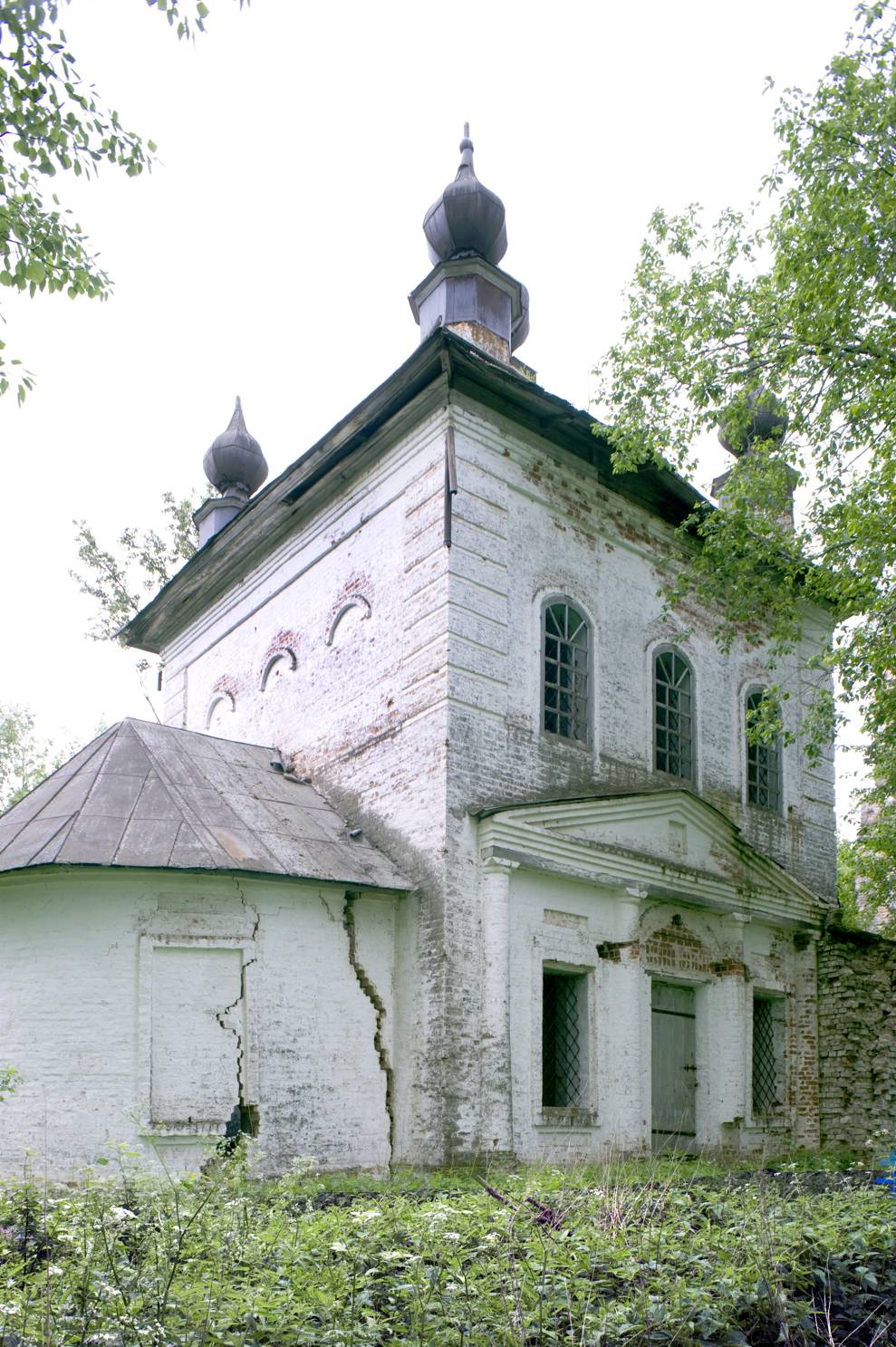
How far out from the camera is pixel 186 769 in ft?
36.5

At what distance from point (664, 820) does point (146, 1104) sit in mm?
5584

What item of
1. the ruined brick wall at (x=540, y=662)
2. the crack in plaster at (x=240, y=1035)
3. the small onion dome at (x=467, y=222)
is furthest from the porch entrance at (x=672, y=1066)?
the small onion dome at (x=467, y=222)

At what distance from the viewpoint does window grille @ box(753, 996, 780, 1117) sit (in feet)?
41.7

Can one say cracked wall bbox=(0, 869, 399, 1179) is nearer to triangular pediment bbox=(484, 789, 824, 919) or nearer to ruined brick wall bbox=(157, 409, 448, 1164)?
ruined brick wall bbox=(157, 409, 448, 1164)

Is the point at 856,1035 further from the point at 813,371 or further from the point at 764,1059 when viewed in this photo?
the point at 813,371

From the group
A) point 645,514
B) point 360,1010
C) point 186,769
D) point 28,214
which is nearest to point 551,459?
point 645,514

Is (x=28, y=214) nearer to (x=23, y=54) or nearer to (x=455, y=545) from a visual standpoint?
(x=23, y=54)

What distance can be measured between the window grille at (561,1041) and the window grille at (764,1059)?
9.23 ft

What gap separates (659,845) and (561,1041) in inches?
83.8

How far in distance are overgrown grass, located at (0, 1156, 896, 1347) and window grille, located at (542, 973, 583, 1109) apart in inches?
205

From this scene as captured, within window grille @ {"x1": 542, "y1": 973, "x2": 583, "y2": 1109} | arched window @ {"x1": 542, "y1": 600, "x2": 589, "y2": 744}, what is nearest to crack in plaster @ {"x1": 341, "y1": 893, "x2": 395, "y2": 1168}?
window grille @ {"x1": 542, "y1": 973, "x2": 583, "y2": 1109}

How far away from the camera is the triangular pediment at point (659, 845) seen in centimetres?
1062

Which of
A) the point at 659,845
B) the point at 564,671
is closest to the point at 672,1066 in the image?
the point at 659,845

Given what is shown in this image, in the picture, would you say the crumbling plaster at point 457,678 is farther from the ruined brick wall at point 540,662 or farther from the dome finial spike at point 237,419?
the dome finial spike at point 237,419
